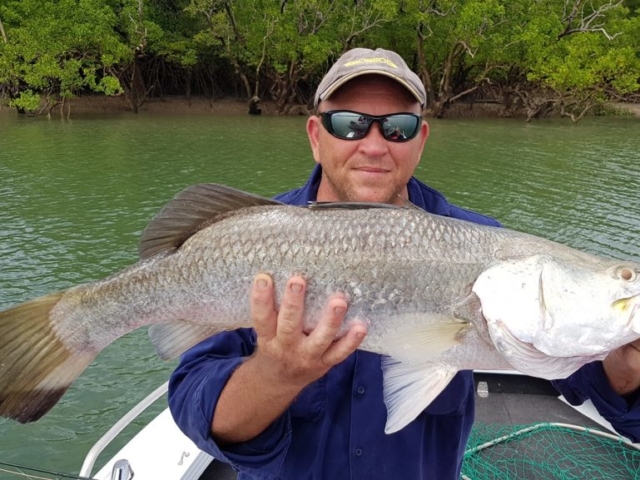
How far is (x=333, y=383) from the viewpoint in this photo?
2.07 meters

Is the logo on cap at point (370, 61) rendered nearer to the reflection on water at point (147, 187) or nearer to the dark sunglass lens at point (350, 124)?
the dark sunglass lens at point (350, 124)

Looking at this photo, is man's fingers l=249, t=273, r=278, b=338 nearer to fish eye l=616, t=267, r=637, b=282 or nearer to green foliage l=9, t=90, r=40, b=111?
fish eye l=616, t=267, r=637, b=282

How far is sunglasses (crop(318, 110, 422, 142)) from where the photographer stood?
98.2 inches

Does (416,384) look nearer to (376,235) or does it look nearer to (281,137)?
(376,235)

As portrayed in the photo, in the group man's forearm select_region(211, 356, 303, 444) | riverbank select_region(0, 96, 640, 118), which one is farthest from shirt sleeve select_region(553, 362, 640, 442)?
riverbank select_region(0, 96, 640, 118)

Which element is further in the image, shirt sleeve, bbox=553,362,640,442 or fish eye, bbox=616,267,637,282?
shirt sleeve, bbox=553,362,640,442

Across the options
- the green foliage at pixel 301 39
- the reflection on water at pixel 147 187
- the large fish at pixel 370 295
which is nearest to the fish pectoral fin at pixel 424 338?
the large fish at pixel 370 295

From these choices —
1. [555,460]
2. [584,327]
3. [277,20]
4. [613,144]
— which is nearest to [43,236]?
[555,460]

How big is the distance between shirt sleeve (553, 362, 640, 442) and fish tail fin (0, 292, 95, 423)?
6.38 feet

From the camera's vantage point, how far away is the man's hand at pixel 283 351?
175 cm

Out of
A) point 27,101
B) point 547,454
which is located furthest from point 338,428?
point 27,101

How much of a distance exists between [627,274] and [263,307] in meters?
1.26

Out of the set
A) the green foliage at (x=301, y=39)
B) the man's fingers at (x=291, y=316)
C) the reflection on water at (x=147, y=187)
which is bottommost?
the reflection on water at (x=147, y=187)

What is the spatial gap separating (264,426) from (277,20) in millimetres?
32590
